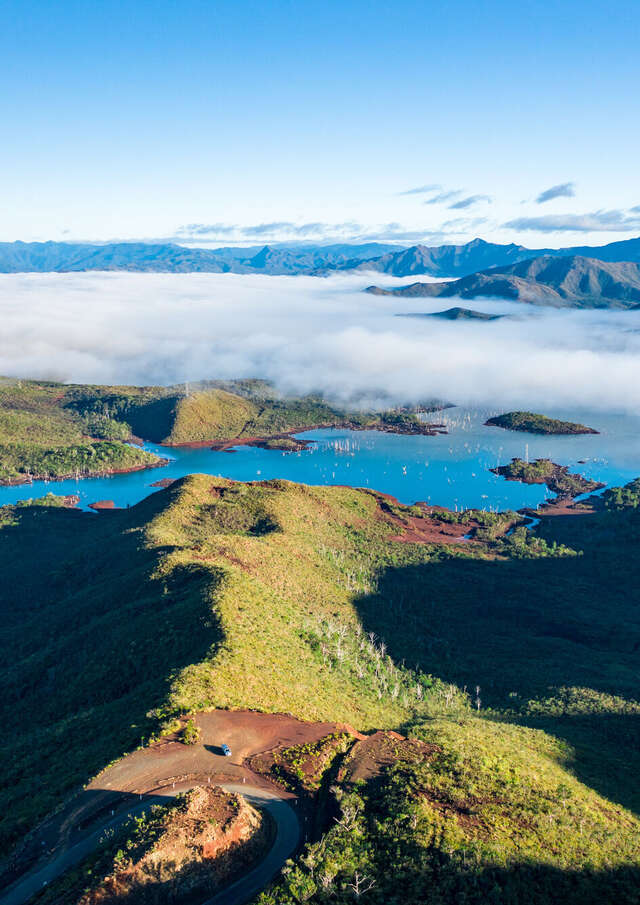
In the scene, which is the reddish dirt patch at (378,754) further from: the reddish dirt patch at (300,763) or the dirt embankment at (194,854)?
the dirt embankment at (194,854)

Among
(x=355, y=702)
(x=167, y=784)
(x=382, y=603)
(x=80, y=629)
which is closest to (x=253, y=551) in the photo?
(x=382, y=603)

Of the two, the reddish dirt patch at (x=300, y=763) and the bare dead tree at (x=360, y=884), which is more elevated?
the bare dead tree at (x=360, y=884)

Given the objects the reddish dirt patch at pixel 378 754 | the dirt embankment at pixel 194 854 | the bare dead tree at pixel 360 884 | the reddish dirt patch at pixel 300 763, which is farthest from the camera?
the reddish dirt patch at pixel 378 754

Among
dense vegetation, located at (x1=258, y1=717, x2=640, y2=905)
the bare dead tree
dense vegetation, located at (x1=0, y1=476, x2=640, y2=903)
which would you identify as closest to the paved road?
dense vegetation, located at (x1=258, y1=717, x2=640, y2=905)

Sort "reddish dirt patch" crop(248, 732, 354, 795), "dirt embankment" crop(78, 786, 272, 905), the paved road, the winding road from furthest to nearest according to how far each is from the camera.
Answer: "reddish dirt patch" crop(248, 732, 354, 795), the winding road, the paved road, "dirt embankment" crop(78, 786, 272, 905)

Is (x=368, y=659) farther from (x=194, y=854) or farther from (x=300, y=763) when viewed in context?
(x=194, y=854)

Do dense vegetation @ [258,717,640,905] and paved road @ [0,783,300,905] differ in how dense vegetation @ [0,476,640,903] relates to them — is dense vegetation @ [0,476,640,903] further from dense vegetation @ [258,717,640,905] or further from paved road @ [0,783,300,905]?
paved road @ [0,783,300,905]

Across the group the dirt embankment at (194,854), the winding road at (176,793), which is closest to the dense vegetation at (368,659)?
the winding road at (176,793)
